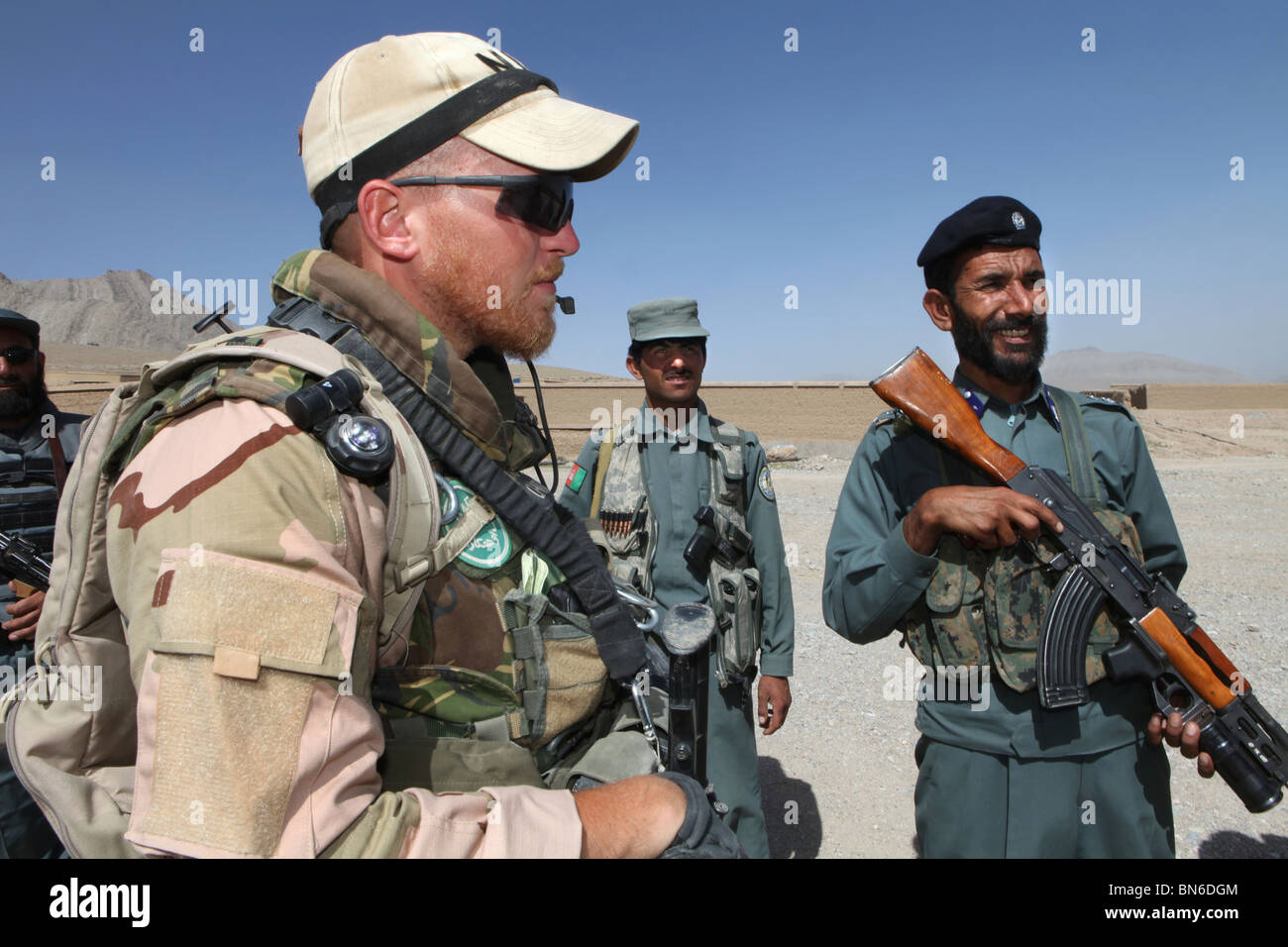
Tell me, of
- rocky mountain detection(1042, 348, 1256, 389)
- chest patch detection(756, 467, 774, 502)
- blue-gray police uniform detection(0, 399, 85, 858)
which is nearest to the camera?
blue-gray police uniform detection(0, 399, 85, 858)

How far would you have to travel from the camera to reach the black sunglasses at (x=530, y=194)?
4.34 feet

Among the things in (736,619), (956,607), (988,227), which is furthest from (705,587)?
(988,227)

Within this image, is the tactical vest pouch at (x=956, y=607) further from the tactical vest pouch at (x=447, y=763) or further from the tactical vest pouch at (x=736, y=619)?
the tactical vest pouch at (x=447, y=763)

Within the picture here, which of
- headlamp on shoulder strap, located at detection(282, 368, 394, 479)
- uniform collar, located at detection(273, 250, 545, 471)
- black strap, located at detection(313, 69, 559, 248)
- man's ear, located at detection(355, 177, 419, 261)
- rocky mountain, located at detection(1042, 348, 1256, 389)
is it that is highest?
rocky mountain, located at detection(1042, 348, 1256, 389)

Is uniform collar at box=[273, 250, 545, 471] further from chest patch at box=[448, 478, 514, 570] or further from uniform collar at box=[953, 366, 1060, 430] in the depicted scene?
uniform collar at box=[953, 366, 1060, 430]

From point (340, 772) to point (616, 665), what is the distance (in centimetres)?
60

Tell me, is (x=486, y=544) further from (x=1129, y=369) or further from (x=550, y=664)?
(x=1129, y=369)

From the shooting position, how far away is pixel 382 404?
1079mm

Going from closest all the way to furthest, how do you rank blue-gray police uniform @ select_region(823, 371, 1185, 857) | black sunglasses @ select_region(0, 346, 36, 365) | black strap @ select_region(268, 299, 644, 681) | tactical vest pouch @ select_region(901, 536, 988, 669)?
black strap @ select_region(268, 299, 644, 681) → blue-gray police uniform @ select_region(823, 371, 1185, 857) → tactical vest pouch @ select_region(901, 536, 988, 669) → black sunglasses @ select_region(0, 346, 36, 365)

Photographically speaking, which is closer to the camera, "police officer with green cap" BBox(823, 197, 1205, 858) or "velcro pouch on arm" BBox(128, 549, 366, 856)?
"velcro pouch on arm" BBox(128, 549, 366, 856)

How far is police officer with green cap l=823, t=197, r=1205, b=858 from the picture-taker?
6.68 feet

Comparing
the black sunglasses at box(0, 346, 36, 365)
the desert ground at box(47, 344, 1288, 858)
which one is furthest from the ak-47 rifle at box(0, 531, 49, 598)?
the desert ground at box(47, 344, 1288, 858)

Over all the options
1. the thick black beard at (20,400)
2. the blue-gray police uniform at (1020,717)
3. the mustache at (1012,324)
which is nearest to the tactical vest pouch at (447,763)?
the blue-gray police uniform at (1020,717)

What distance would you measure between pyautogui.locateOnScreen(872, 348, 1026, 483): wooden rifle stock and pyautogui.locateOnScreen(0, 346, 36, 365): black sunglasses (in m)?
3.99
